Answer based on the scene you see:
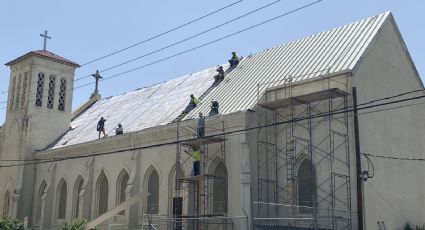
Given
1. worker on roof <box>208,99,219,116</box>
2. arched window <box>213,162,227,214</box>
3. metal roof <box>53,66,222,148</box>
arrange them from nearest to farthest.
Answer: arched window <box>213,162,227,214</box> → worker on roof <box>208,99,219,116</box> → metal roof <box>53,66,222,148</box>

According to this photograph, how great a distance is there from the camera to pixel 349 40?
88.0ft

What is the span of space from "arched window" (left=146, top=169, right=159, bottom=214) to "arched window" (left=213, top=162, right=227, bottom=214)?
15.2 feet

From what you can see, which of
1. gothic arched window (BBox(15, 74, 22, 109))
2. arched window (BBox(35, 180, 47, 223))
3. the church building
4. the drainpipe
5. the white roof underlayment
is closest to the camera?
the drainpipe

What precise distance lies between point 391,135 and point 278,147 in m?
5.44

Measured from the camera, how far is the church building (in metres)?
23.2

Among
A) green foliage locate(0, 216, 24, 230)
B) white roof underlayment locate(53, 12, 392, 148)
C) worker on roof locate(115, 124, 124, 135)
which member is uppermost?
white roof underlayment locate(53, 12, 392, 148)

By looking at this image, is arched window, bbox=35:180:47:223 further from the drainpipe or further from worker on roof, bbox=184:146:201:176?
the drainpipe

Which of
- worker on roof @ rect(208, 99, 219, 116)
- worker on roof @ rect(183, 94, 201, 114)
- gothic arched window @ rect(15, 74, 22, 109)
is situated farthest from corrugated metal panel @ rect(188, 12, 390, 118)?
gothic arched window @ rect(15, 74, 22, 109)

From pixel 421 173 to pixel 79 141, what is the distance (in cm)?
2131

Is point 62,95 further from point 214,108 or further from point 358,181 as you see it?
point 358,181

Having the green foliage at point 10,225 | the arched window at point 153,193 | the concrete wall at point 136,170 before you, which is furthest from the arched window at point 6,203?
the arched window at point 153,193

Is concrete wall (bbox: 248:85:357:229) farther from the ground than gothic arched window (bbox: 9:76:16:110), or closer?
closer

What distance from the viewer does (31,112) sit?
137 ft

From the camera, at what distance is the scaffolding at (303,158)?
2277cm
